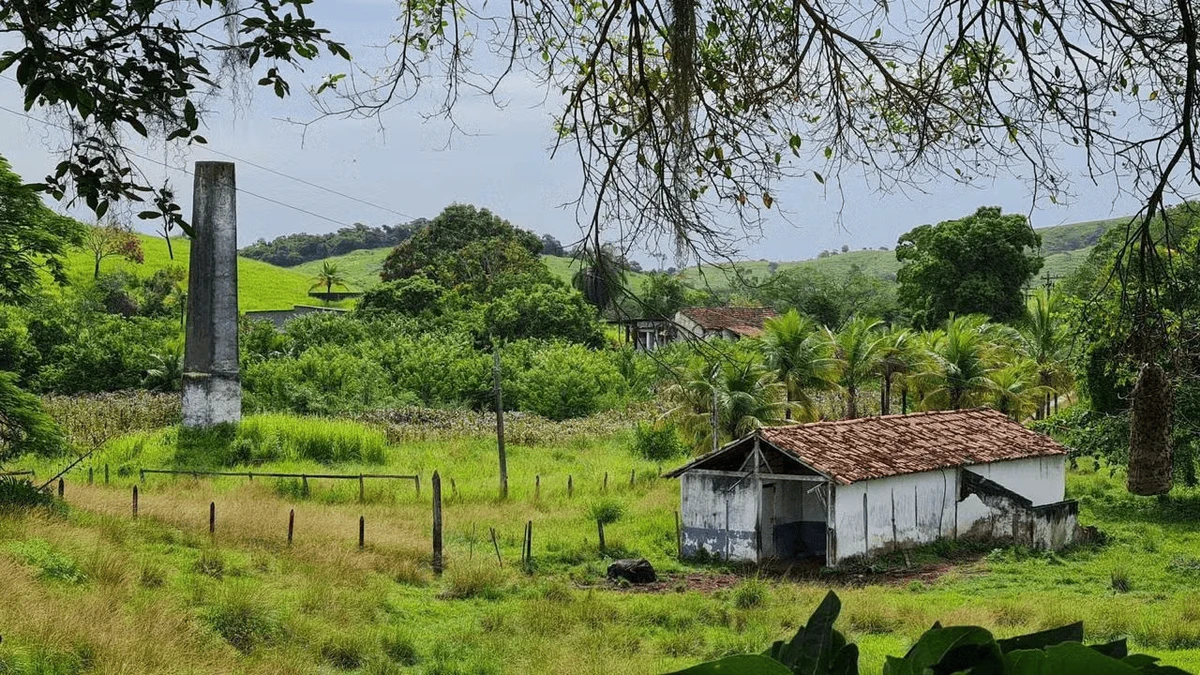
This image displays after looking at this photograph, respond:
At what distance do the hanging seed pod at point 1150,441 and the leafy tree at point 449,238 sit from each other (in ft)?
238

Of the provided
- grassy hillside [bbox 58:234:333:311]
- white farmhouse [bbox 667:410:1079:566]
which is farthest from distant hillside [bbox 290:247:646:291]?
white farmhouse [bbox 667:410:1079:566]

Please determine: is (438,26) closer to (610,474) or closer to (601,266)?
(601,266)

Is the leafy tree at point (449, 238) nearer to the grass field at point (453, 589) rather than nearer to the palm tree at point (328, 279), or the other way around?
the palm tree at point (328, 279)

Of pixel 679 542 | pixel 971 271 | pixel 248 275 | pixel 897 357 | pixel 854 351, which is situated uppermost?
pixel 248 275

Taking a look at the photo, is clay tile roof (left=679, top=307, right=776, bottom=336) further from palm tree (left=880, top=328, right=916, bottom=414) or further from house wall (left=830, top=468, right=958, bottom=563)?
house wall (left=830, top=468, right=958, bottom=563)

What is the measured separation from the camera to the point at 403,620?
693 inches

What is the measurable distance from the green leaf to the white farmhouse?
2415 cm

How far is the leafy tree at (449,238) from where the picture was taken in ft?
268

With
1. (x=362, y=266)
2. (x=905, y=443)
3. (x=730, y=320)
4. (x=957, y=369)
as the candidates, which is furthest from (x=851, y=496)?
(x=362, y=266)

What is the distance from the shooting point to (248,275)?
355 ft

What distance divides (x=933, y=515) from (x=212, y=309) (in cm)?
2165

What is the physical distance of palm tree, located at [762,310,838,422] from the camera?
36.4 m

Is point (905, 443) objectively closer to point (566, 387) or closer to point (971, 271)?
point (566, 387)

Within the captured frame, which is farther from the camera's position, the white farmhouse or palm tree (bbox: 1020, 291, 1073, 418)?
palm tree (bbox: 1020, 291, 1073, 418)
